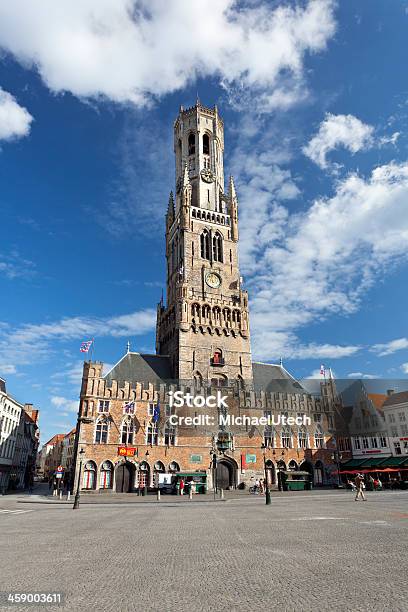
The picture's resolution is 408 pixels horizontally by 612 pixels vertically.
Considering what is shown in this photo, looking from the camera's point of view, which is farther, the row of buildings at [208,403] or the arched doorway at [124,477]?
the row of buildings at [208,403]

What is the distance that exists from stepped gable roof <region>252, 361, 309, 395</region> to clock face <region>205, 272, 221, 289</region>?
1237cm

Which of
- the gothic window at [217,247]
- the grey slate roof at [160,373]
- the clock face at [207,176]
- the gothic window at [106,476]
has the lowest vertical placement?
the gothic window at [106,476]

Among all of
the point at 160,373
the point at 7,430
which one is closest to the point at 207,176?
the point at 160,373

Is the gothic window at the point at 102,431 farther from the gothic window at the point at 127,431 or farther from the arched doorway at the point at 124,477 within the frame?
the arched doorway at the point at 124,477

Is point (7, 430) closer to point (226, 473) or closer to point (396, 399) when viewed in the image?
point (226, 473)

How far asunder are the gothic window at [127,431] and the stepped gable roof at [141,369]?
180 inches

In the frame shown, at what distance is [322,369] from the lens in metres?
50.9

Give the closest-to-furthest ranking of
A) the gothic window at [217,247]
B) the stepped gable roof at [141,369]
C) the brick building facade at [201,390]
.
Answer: the brick building facade at [201,390] < the stepped gable roof at [141,369] < the gothic window at [217,247]

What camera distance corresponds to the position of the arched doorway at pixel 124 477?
41906 mm

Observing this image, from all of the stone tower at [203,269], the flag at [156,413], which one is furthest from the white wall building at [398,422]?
the flag at [156,413]

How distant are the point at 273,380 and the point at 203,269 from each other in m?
18.4

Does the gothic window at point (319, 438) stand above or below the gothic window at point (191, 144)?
below

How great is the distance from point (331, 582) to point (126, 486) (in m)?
40.0

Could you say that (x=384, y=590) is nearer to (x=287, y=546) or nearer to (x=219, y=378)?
(x=287, y=546)
